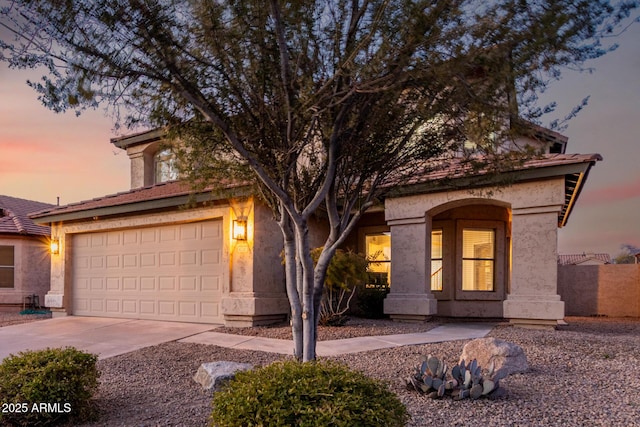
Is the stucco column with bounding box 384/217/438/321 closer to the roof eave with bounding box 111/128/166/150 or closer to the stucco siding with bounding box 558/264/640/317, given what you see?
the stucco siding with bounding box 558/264/640/317

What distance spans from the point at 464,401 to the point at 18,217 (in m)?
20.5

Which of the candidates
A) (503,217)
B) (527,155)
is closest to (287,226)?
(527,155)

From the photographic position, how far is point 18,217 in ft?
68.2

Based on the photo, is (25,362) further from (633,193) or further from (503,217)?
(633,193)

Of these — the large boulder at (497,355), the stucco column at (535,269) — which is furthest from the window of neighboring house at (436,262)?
the large boulder at (497,355)

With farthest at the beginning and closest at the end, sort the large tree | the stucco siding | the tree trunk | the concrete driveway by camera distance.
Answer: the stucco siding
the concrete driveway
the tree trunk
the large tree

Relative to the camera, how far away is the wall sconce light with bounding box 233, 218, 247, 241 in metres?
11.5

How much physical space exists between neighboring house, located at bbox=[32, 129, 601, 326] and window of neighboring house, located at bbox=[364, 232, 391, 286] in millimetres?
30

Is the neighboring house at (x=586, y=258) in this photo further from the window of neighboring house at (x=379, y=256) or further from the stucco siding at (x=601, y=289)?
the window of neighboring house at (x=379, y=256)

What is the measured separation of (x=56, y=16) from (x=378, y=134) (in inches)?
127

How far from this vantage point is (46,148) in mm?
14695

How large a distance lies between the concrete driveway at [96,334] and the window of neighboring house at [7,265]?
6.88 metres

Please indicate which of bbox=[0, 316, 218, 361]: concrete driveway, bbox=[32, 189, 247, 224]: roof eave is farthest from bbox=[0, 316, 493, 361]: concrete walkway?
bbox=[32, 189, 247, 224]: roof eave

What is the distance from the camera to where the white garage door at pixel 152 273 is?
12.3 metres
